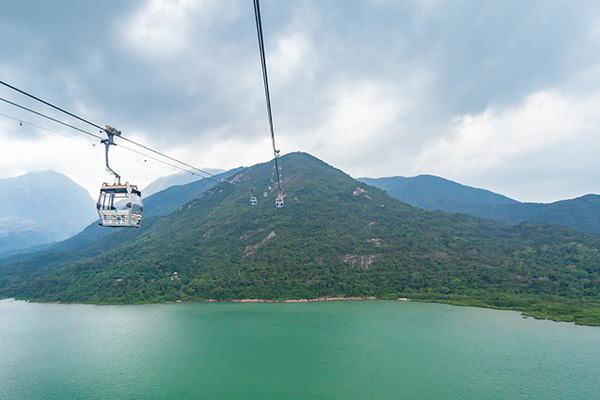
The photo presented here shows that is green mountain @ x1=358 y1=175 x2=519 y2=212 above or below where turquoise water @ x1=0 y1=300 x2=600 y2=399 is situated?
above

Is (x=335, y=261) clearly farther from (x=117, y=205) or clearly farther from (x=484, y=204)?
(x=484, y=204)

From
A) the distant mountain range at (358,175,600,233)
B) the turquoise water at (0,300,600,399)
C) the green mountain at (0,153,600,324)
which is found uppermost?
the distant mountain range at (358,175,600,233)

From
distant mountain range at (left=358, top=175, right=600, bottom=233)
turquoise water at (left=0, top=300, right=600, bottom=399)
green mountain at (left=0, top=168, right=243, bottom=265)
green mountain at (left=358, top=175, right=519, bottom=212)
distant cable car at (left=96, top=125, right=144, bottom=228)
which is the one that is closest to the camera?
distant cable car at (left=96, top=125, right=144, bottom=228)

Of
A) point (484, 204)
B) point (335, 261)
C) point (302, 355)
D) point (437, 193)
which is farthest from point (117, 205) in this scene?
point (437, 193)

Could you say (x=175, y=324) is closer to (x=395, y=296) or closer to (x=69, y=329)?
(x=69, y=329)

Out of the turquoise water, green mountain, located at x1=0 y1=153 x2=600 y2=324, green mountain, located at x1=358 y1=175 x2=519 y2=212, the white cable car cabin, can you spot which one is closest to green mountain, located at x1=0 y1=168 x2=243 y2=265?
green mountain, located at x1=0 y1=153 x2=600 y2=324

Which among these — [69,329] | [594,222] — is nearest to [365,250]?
[69,329]

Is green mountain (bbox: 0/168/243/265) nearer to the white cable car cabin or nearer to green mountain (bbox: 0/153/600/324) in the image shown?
green mountain (bbox: 0/153/600/324)
